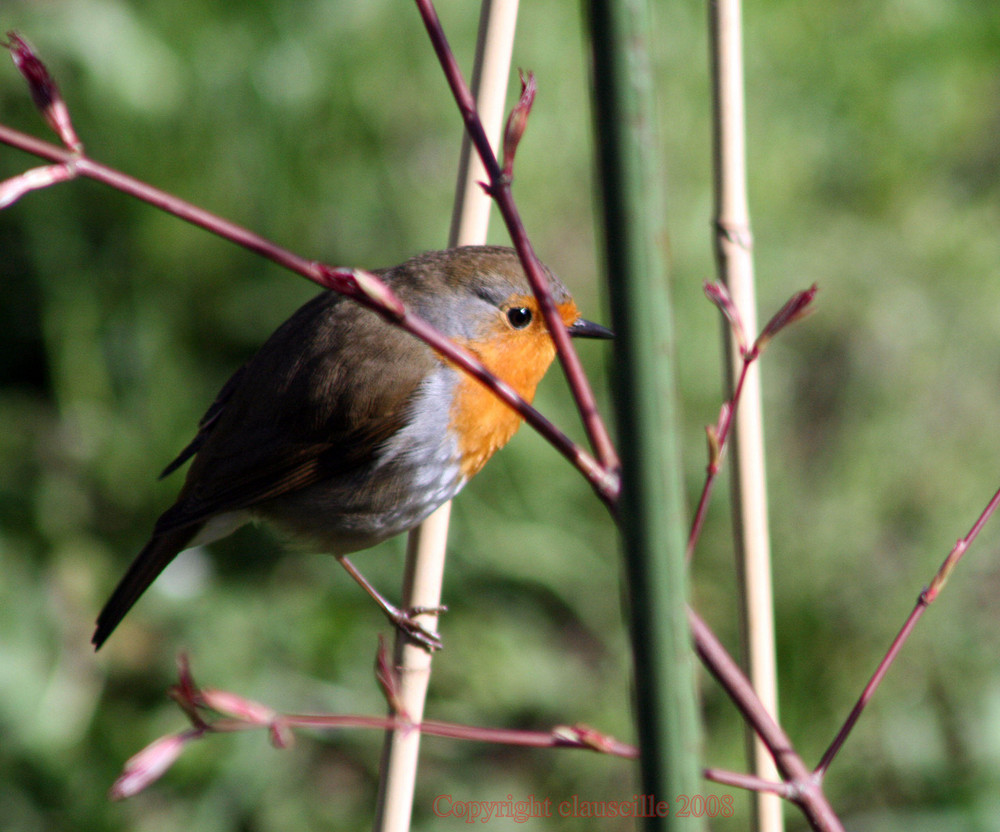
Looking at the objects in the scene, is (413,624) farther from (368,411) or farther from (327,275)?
(327,275)

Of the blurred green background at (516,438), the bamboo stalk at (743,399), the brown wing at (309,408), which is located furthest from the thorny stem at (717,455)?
the blurred green background at (516,438)

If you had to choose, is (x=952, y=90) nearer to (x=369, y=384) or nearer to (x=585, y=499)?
(x=585, y=499)

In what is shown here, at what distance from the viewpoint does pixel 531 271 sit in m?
0.61

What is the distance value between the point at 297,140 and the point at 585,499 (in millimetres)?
1265

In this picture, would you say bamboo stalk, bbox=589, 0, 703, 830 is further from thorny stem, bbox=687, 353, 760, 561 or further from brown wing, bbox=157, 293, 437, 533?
brown wing, bbox=157, 293, 437, 533

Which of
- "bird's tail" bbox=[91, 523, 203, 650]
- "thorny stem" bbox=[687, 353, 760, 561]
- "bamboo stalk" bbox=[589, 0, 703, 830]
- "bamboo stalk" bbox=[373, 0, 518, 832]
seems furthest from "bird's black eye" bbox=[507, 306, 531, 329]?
"bamboo stalk" bbox=[589, 0, 703, 830]

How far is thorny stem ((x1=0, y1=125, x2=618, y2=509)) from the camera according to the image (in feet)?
1.80

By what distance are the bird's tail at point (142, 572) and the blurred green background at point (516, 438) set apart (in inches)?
28.1

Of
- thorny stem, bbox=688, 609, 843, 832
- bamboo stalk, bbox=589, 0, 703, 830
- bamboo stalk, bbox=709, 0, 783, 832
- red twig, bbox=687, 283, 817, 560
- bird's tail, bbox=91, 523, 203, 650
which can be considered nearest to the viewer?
bamboo stalk, bbox=589, 0, 703, 830

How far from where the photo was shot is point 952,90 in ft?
11.1

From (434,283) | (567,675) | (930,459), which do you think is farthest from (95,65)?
(930,459)

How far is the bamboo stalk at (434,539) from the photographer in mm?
1102

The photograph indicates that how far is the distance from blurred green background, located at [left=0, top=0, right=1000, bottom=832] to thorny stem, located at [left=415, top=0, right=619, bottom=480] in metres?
1.96

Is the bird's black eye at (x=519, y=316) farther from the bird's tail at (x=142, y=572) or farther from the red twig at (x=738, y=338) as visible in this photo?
the red twig at (x=738, y=338)
